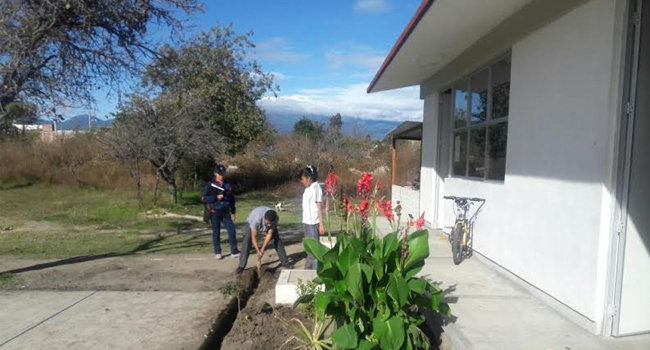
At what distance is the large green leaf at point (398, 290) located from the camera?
10.4 ft

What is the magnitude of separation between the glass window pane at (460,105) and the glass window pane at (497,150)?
3.89 feet

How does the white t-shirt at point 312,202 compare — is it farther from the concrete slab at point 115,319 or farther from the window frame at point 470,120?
the window frame at point 470,120

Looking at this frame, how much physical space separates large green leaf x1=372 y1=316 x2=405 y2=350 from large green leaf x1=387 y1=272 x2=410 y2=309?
0.15m

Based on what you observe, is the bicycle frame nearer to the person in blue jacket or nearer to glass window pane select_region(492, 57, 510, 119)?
glass window pane select_region(492, 57, 510, 119)

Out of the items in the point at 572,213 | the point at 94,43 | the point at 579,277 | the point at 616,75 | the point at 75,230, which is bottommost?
the point at 75,230

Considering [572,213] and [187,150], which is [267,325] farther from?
[187,150]

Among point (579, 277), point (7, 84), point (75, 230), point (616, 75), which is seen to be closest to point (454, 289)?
point (579, 277)

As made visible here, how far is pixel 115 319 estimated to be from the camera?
4.75m

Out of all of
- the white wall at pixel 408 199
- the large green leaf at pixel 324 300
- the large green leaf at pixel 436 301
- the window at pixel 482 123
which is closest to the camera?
the large green leaf at pixel 324 300

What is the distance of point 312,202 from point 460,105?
3.30 meters

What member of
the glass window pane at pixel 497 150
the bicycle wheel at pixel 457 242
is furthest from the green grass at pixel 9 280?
the glass window pane at pixel 497 150

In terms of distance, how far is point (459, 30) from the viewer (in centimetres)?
579

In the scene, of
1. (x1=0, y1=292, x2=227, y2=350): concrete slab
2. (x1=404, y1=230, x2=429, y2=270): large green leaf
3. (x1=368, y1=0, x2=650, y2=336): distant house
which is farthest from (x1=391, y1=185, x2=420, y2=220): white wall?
(x1=404, y1=230, x2=429, y2=270): large green leaf

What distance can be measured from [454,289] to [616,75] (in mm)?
2559
